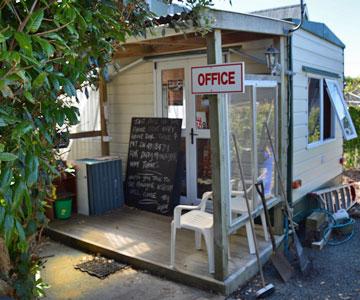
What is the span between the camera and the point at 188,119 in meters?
5.80

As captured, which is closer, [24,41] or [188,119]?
[24,41]

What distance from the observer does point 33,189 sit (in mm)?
1923

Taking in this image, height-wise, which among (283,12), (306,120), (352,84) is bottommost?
(306,120)

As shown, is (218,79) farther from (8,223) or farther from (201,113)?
(8,223)

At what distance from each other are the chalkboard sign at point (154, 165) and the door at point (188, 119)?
0.16 meters

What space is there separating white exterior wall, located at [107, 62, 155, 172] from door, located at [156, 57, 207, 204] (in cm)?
28

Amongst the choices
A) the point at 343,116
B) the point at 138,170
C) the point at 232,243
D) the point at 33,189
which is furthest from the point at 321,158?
the point at 33,189

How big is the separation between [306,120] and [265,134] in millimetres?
1251

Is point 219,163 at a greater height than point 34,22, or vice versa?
point 34,22

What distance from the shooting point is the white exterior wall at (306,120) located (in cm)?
513

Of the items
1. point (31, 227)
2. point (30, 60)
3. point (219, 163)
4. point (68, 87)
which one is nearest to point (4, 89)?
point (30, 60)

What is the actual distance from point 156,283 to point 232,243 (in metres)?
1.10

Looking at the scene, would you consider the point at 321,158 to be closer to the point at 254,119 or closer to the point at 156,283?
the point at 254,119

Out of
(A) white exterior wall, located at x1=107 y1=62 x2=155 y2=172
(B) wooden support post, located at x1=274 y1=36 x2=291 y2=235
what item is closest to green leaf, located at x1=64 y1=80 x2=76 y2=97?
(B) wooden support post, located at x1=274 y1=36 x2=291 y2=235
